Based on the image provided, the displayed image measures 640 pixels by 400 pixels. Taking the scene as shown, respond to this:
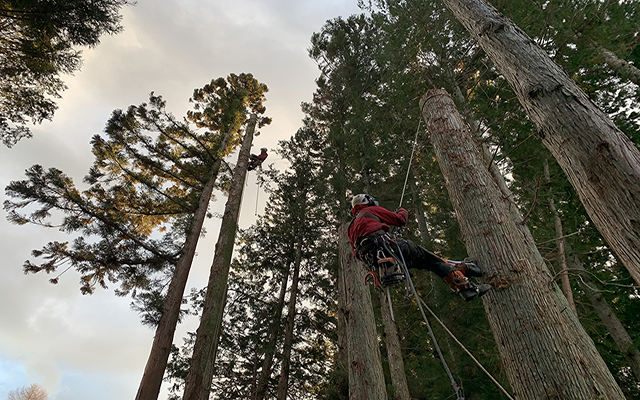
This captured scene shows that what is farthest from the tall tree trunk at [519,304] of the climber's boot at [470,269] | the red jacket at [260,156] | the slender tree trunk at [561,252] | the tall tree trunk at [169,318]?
the red jacket at [260,156]

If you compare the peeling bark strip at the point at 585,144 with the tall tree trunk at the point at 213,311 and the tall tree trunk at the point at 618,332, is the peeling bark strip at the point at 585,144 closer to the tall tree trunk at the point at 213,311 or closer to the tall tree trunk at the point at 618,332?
the tall tree trunk at the point at 618,332

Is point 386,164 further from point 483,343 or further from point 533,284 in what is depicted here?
point 533,284

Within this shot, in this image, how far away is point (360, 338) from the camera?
5.19m

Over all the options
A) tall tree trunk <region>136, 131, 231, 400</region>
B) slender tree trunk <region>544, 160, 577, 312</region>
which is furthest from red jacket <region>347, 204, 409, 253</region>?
tall tree trunk <region>136, 131, 231, 400</region>

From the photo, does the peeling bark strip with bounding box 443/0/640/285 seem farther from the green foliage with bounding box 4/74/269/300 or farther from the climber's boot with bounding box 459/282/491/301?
the green foliage with bounding box 4/74/269/300

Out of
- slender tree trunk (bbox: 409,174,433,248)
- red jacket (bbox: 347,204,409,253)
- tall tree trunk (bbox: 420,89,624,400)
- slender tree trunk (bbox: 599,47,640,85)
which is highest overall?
slender tree trunk (bbox: 599,47,640,85)

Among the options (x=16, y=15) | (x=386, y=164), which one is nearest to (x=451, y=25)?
(x=386, y=164)

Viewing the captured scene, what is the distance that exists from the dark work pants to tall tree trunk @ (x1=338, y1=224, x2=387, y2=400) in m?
2.27

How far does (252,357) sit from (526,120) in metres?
11.2

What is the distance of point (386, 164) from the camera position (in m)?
10.7

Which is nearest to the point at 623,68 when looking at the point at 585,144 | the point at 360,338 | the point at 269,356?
the point at 585,144

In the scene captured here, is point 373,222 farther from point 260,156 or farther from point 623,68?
point 623,68

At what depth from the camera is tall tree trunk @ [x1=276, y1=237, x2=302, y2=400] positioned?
31.0ft

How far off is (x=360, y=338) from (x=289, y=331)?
6.18 metres
